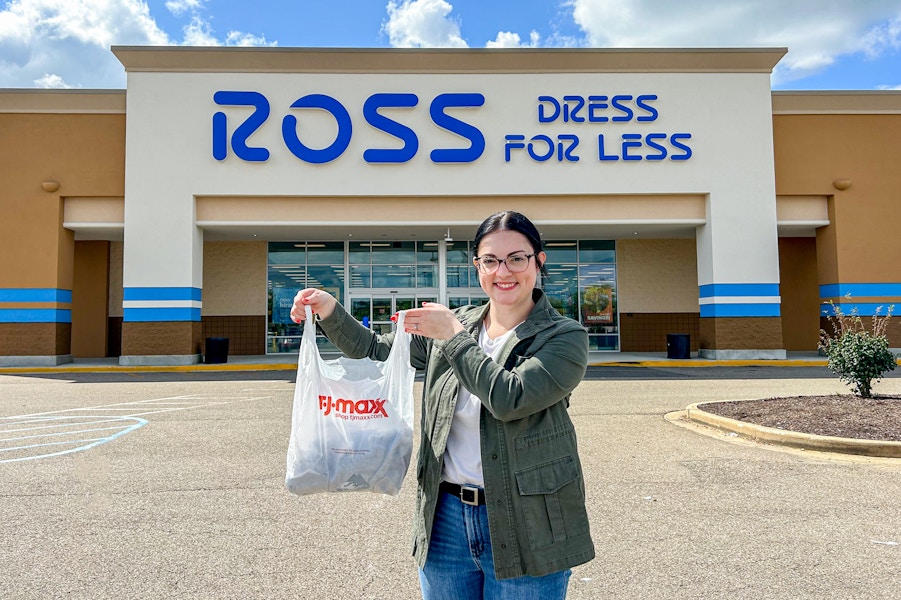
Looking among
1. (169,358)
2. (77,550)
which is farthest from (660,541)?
(169,358)

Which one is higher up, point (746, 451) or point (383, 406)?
point (383, 406)

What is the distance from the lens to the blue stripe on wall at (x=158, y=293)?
18.7 metres

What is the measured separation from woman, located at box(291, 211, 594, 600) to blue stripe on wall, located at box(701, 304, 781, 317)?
19222mm

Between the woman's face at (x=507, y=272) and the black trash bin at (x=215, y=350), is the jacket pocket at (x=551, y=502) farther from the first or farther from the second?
the black trash bin at (x=215, y=350)

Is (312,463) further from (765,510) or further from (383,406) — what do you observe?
(765,510)

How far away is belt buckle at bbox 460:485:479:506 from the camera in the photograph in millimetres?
1823

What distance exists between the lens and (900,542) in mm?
4023

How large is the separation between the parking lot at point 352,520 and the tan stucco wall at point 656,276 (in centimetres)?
1615

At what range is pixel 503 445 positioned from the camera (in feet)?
5.89

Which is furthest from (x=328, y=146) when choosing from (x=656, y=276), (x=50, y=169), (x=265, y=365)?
(x=656, y=276)

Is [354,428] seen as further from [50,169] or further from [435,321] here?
[50,169]

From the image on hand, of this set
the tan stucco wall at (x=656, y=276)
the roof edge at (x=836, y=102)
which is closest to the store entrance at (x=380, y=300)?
the tan stucco wall at (x=656, y=276)

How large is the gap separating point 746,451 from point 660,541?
323 centimetres

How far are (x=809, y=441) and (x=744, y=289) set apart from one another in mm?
13949
